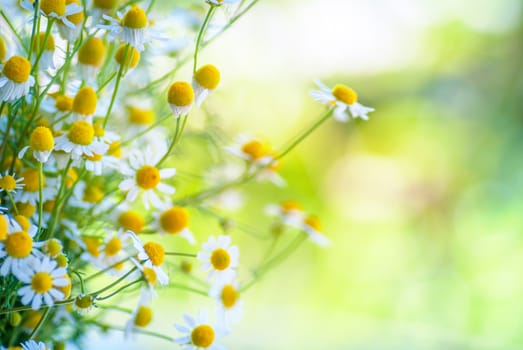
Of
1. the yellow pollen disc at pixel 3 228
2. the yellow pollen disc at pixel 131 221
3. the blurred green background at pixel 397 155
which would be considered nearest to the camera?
the yellow pollen disc at pixel 3 228

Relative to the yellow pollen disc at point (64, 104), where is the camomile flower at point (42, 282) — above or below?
below

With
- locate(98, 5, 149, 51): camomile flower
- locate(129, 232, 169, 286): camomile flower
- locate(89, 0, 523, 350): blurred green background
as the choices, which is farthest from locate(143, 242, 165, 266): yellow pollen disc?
locate(89, 0, 523, 350): blurred green background

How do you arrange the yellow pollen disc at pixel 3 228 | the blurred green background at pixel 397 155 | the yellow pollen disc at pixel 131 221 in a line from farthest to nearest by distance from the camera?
the blurred green background at pixel 397 155
the yellow pollen disc at pixel 131 221
the yellow pollen disc at pixel 3 228

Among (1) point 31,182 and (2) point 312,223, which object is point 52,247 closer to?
(1) point 31,182

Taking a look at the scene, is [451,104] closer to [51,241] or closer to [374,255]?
[374,255]

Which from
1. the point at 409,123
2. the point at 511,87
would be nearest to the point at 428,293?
the point at 409,123

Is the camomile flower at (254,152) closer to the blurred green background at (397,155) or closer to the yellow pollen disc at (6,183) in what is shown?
the yellow pollen disc at (6,183)

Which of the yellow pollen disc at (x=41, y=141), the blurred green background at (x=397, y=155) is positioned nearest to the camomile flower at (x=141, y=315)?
the yellow pollen disc at (x=41, y=141)

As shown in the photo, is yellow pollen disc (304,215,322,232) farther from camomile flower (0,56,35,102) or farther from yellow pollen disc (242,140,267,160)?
camomile flower (0,56,35,102)

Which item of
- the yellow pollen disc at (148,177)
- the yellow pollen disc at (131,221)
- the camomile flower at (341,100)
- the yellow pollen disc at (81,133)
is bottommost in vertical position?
the yellow pollen disc at (131,221)
